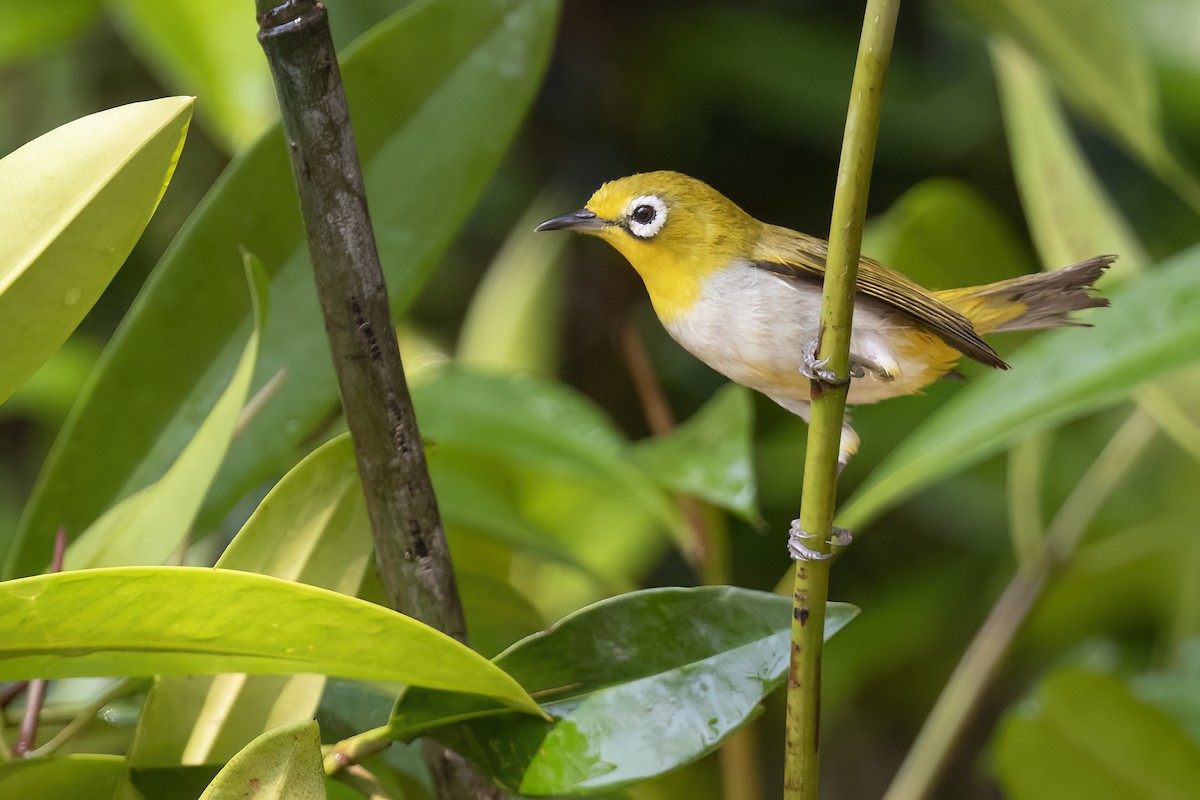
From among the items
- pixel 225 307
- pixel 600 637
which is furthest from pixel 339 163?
pixel 225 307

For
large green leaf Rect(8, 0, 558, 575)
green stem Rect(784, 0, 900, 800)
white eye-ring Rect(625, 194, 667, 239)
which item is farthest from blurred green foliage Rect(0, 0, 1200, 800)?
green stem Rect(784, 0, 900, 800)

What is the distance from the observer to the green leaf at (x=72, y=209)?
461mm

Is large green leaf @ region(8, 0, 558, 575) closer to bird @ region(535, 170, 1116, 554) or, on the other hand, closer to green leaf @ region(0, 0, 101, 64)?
bird @ region(535, 170, 1116, 554)

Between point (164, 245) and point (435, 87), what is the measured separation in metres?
1.27

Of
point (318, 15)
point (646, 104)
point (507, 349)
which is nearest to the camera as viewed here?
point (318, 15)

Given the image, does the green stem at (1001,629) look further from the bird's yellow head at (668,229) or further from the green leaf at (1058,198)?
the bird's yellow head at (668,229)

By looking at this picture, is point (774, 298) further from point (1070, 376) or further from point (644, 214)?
point (1070, 376)

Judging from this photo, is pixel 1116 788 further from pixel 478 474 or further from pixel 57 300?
pixel 57 300

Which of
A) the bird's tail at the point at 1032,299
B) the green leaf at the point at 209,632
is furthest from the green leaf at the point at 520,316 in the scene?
the green leaf at the point at 209,632

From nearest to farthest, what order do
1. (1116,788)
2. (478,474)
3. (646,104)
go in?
1. (1116,788)
2. (478,474)
3. (646,104)

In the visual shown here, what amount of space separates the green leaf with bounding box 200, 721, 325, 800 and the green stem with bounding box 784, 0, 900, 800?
7.3 inches

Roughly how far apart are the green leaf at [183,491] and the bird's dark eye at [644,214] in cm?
25

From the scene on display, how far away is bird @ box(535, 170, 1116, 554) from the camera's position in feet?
2.19

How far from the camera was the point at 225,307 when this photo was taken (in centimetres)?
76
